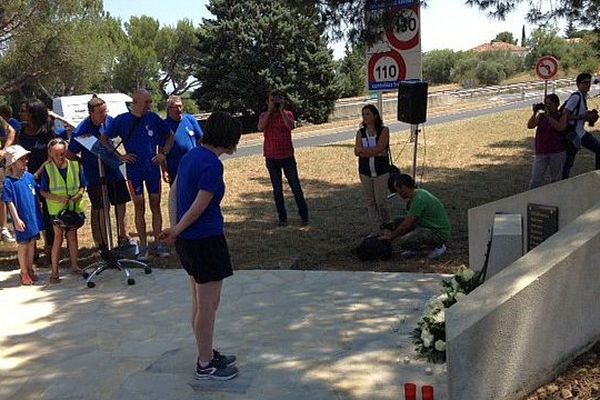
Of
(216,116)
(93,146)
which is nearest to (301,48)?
(93,146)

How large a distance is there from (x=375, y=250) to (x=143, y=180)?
266cm

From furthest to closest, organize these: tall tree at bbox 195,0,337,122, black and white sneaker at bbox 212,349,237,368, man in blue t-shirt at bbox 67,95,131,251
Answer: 1. tall tree at bbox 195,0,337,122
2. man in blue t-shirt at bbox 67,95,131,251
3. black and white sneaker at bbox 212,349,237,368

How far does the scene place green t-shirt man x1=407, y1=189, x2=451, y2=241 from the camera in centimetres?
719

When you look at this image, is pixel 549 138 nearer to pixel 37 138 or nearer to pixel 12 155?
pixel 37 138

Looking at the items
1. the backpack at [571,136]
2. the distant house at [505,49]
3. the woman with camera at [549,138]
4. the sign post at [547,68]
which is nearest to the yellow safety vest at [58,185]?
the woman with camera at [549,138]

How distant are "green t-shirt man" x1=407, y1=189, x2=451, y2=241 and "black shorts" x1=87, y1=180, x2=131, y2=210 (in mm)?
3157

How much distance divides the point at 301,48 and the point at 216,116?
3143 centimetres

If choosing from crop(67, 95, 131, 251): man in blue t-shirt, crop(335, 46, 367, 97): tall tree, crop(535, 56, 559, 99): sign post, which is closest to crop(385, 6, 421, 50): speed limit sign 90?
crop(67, 95, 131, 251): man in blue t-shirt

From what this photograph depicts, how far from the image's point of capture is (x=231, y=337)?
16.6 feet

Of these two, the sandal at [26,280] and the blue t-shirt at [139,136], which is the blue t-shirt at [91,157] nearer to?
the blue t-shirt at [139,136]

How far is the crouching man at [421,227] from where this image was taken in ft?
23.5

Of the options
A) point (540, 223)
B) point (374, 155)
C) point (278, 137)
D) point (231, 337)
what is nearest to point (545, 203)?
point (540, 223)

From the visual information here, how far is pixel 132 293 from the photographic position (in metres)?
6.32

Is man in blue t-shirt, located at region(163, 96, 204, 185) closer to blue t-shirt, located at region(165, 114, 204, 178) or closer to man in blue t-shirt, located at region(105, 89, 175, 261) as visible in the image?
blue t-shirt, located at region(165, 114, 204, 178)
